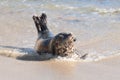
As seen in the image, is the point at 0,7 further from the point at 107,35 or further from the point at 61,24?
the point at 107,35

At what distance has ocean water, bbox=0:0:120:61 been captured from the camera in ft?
23.8

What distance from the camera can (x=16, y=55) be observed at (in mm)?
6648

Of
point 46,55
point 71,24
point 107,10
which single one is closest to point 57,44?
point 46,55

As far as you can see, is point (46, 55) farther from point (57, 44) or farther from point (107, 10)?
point (107, 10)

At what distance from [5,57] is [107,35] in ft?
8.36

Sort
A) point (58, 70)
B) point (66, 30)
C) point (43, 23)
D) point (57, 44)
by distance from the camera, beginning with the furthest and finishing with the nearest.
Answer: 1. point (66, 30)
2. point (43, 23)
3. point (57, 44)
4. point (58, 70)

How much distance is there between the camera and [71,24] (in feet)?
30.9

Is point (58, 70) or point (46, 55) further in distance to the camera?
point (46, 55)

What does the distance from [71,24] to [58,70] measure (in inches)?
153

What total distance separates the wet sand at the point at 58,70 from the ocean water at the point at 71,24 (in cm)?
36

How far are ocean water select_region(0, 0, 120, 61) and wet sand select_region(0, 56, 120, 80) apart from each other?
14.3 inches

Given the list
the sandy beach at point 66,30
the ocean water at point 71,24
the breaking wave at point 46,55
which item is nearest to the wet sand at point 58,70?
the sandy beach at point 66,30

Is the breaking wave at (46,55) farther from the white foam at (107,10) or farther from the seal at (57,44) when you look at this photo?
the white foam at (107,10)

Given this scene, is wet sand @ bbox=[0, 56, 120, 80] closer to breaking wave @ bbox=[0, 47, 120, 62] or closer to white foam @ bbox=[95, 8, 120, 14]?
breaking wave @ bbox=[0, 47, 120, 62]
